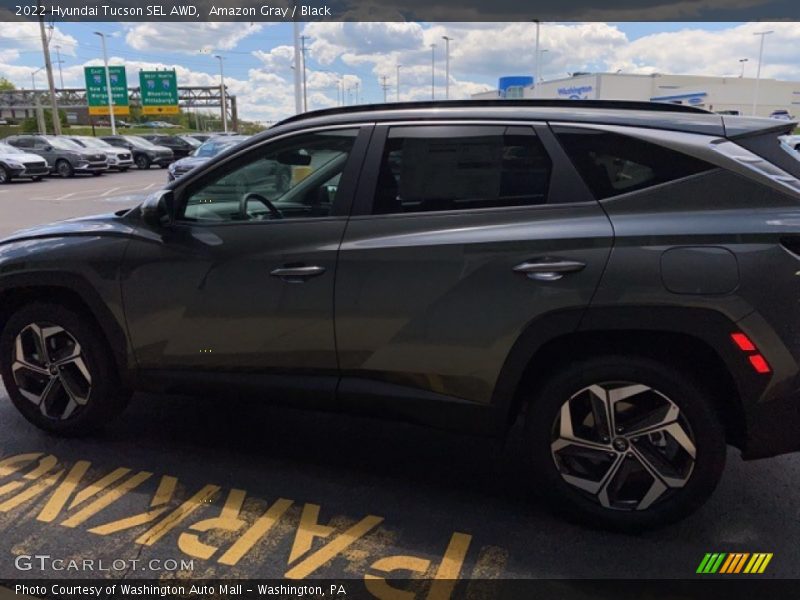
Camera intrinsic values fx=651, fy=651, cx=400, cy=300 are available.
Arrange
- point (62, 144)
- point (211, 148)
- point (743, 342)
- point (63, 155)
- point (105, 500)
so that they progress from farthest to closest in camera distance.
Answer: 1. point (62, 144)
2. point (63, 155)
3. point (211, 148)
4. point (105, 500)
5. point (743, 342)

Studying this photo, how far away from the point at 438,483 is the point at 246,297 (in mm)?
1305

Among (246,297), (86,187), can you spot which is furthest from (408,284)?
(86,187)

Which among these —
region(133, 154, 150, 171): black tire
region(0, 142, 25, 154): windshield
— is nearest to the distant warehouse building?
region(133, 154, 150, 171): black tire

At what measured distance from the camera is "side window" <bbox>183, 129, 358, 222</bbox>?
3.15 metres

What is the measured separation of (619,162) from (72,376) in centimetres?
303

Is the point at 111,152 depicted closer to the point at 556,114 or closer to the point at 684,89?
the point at 556,114

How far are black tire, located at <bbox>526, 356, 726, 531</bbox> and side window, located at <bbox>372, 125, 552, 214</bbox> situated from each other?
0.77 meters

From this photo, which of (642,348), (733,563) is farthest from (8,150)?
(733,563)

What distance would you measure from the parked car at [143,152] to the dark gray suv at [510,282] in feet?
110

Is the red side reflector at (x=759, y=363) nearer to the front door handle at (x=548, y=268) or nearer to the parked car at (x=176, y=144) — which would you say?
the front door handle at (x=548, y=268)

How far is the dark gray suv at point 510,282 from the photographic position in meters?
2.51

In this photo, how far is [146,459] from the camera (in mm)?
3479

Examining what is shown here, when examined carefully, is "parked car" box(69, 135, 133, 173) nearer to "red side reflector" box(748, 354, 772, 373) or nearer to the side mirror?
the side mirror

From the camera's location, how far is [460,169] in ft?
9.47
